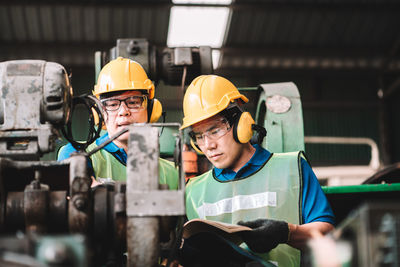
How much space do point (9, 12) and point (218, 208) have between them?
21.5 ft

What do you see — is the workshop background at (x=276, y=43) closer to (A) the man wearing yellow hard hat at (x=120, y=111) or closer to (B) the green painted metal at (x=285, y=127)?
(B) the green painted metal at (x=285, y=127)

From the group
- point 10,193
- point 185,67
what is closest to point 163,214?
point 10,193

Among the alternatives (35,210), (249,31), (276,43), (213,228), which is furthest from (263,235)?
(276,43)

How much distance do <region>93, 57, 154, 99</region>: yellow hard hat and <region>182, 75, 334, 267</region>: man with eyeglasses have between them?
255mm

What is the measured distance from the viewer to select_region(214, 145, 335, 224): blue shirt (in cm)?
243

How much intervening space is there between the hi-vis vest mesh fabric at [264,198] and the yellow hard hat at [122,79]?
587mm

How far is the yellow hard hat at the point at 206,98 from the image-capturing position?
2.65 meters

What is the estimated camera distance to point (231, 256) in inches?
79.6

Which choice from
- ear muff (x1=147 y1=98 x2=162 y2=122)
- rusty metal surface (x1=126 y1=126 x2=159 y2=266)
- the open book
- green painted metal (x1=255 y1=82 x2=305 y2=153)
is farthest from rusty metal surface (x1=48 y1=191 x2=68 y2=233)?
green painted metal (x1=255 y1=82 x2=305 y2=153)

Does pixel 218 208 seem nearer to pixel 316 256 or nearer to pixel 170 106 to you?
pixel 316 256

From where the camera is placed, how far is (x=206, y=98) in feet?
8.79

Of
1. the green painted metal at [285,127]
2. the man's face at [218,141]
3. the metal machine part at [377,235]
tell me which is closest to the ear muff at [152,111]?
the man's face at [218,141]

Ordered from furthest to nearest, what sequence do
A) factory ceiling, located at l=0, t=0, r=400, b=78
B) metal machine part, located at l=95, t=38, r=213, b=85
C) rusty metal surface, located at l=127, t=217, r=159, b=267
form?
factory ceiling, located at l=0, t=0, r=400, b=78, metal machine part, located at l=95, t=38, r=213, b=85, rusty metal surface, located at l=127, t=217, r=159, b=267

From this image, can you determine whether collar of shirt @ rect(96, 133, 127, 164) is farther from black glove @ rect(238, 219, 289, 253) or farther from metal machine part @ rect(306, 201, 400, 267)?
metal machine part @ rect(306, 201, 400, 267)
